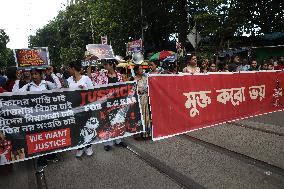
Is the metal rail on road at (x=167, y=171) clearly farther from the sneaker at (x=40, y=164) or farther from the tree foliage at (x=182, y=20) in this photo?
the tree foliage at (x=182, y=20)

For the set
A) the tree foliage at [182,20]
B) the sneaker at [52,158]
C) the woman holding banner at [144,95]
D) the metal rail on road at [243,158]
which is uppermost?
the tree foliage at [182,20]

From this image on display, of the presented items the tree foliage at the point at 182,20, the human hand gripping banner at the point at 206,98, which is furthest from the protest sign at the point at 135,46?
the human hand gripping banner at the point at 206,98

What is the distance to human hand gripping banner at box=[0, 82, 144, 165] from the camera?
4883 millimetres

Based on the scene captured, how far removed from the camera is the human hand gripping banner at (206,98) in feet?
20.0

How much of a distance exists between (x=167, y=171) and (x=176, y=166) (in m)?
0.29

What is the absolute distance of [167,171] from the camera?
5629mm

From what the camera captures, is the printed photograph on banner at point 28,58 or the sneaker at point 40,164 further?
the printed photograph on banner at point 28,58

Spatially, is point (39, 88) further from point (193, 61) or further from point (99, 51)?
point (99, 51)

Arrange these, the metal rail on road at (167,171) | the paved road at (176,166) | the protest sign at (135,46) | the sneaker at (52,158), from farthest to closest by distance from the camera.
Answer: the protest sign at (135,46) < the sneaker at (52,158) < the paved road at (176,166) < the metal rail on road at (167,171)

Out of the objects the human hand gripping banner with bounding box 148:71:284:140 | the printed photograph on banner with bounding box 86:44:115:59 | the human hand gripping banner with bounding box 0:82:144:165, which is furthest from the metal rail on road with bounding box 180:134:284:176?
the printed photograph on banner with bounding box 86:44:115:59

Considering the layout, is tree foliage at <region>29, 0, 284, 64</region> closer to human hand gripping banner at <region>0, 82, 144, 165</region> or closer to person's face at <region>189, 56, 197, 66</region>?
person's face at <region>189, 56, 197, 66</region>

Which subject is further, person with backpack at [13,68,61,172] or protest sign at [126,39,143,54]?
protest sign at [126,39,143,54]

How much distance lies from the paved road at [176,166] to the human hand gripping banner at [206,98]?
23.2 inches

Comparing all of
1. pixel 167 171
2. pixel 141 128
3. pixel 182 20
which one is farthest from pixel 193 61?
pixel 182 20
